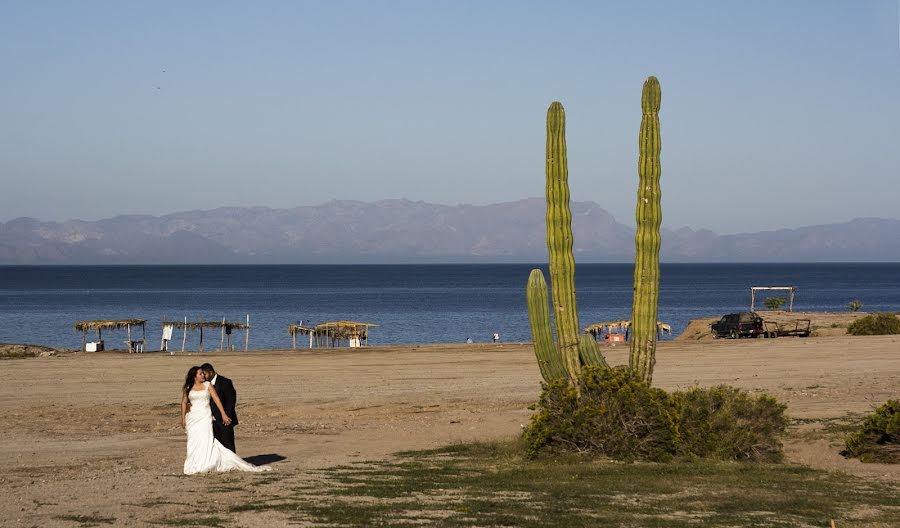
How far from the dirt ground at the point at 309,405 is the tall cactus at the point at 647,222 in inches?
136

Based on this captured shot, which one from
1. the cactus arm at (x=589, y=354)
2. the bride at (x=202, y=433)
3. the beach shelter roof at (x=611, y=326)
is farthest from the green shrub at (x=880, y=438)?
the beach shelter roof at (x=611, y=326)

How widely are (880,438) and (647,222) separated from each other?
4.83m

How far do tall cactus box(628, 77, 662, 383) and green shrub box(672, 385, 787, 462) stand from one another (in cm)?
98

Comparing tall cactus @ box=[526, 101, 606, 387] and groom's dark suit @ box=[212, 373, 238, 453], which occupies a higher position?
tall cactus @ box=[526, 101, 606, 387]

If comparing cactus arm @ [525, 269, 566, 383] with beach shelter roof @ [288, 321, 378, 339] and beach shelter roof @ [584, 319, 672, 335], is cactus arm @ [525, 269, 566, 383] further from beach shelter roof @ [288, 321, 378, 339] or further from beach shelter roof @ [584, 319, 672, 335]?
beach shelter roof @ [288, 321, 378, 339]

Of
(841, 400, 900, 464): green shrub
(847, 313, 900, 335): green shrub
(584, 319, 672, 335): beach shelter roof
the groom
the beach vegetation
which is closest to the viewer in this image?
the beach vegetation

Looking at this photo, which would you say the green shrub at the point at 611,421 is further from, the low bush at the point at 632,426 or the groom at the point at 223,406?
the groom at the point at 223,406

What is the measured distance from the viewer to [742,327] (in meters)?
52.0

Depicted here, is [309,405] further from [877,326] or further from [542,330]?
[877,326]

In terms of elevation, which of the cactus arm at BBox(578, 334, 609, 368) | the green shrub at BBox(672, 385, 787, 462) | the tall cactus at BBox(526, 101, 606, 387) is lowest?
the green shrub at BBox(672, 385, 787, 462)

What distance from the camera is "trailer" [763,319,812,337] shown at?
5127 cm

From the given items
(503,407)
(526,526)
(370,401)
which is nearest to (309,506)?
(526,526)

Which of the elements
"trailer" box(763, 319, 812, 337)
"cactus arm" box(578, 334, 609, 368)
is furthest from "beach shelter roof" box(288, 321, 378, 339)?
"cactus arm" box(578, 334, 609, 368)

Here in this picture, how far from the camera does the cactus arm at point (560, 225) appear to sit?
16984 millimetres
